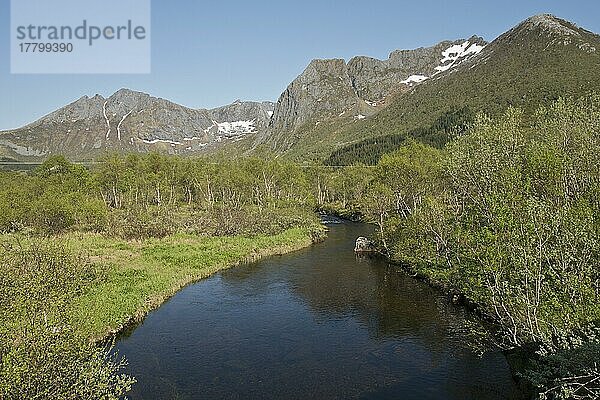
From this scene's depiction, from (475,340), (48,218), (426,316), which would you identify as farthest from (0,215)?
(475,340)

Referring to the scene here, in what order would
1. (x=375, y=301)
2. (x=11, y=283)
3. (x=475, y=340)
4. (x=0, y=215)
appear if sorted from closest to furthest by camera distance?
(x=11, y=283), (x=475, y=340), (x=375, y=301), (x=0, y=215)

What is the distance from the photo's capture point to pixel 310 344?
3812 centimetres

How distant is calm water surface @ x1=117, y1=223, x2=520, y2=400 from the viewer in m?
30.3

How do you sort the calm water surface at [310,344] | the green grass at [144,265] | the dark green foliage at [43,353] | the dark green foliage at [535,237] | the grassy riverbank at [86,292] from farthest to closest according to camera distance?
the green grass at [144,265] < the calm water surface at [310,344] < the dark green foliage at [535,237] < the grassy riverbank at [86,292] < the dark green foliage at [43,353]

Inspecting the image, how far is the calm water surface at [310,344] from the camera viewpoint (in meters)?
30.3

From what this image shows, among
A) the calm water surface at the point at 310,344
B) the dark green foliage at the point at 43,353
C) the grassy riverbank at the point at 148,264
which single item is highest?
the dark green foliage at the point at 43,353

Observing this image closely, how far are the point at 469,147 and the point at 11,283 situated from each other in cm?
3585

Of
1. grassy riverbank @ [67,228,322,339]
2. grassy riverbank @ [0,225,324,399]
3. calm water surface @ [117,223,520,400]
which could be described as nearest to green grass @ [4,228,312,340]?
grassy riverbank @ [67,228,322,339]

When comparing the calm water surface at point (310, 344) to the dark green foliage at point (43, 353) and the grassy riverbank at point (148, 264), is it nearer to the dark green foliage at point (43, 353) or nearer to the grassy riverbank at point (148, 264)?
the grassy riverbank at point (148, 264)

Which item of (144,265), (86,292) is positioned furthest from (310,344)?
(144,265)

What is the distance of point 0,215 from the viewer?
73.3 m

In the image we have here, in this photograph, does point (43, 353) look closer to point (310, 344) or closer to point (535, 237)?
point (310, 344)

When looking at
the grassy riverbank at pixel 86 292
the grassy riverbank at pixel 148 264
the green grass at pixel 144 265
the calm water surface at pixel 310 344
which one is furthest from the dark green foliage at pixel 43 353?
the calm water surface at pixel 310 344

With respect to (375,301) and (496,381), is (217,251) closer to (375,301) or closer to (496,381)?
(375,301)
